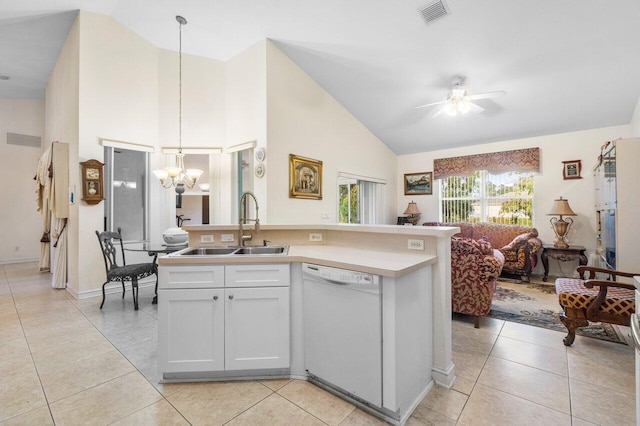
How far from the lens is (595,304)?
2.35 metres

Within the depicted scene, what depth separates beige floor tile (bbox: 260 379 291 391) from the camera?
6.31ft

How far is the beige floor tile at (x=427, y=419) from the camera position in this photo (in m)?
1.61

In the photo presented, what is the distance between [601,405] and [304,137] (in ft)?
13.6

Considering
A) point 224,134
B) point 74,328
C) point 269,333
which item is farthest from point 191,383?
point 224,134

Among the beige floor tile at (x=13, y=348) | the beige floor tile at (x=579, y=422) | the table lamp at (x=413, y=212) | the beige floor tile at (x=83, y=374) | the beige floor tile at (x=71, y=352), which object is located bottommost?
the beige floor tile at (x=579, y=422)

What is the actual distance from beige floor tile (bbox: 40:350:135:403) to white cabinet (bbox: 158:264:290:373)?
49cm

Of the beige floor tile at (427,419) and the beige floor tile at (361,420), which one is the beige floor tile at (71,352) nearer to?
the beige floor tile at (361,420)

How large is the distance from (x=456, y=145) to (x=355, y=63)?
319 cm

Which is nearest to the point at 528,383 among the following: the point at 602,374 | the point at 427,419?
the point at 602,374

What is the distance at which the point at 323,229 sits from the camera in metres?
2.63

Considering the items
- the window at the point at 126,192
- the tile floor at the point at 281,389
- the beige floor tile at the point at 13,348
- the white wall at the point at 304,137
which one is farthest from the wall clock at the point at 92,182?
the white wall at the point at 304,137

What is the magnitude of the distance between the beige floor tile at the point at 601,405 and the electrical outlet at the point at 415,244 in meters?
1.28

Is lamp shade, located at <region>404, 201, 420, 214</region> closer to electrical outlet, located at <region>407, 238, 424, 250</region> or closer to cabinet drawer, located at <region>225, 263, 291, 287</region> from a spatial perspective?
electrical outlet, located at <region>407, 238, 424, 250</region>

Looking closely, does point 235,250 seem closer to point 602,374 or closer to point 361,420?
point 361,420
